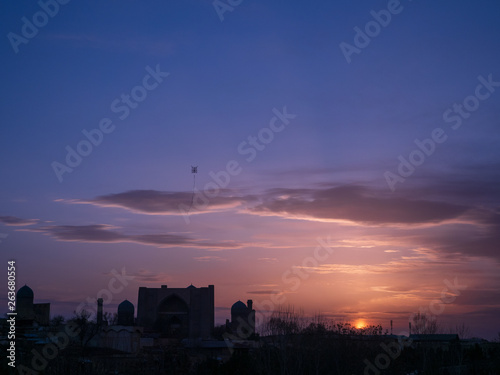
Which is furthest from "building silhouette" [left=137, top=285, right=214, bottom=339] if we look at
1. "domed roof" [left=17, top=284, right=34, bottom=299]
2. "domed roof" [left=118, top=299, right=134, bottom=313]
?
"domed roof" [left=17, top=284, right=34, bottom=299]

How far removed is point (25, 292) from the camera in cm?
5494

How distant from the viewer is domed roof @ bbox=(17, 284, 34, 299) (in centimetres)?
5488

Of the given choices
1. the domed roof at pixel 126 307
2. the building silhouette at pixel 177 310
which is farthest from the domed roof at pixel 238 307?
the domed roof at pixel 126 307

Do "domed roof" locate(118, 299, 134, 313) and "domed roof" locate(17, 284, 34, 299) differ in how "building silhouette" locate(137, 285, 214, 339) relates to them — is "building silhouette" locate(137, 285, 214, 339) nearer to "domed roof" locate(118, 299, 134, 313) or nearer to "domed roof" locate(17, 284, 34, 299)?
"domed roof" locate(118, 299, 134, 313)

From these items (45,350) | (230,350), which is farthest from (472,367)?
(45,350)

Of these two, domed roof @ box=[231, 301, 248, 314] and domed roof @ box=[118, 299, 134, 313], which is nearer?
domed roof @ box=[118, 299, 134, 313]

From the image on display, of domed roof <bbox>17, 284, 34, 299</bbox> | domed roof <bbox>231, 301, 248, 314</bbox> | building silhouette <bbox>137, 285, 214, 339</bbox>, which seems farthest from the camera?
domed roof <bbox>231, 301, 248, 314</bbox>

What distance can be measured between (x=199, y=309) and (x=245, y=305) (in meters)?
6.18

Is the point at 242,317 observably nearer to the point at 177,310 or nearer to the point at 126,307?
the point at 177,310

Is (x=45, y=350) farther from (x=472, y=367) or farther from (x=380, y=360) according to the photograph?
(x=472, y=367)

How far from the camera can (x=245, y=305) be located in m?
61.5

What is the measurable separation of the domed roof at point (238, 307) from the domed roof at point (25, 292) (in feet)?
63.9

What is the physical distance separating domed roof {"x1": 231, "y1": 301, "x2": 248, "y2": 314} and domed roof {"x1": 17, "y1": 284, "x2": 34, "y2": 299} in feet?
63.9

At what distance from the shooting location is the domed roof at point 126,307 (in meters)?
57.5
